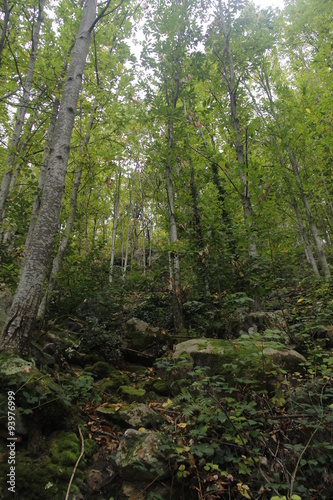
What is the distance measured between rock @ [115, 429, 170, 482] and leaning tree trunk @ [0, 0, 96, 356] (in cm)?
153

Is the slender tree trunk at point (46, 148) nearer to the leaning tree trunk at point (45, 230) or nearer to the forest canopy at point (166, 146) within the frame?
the forest canopy at point (166, 146)

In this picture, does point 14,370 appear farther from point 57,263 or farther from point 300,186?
point 300,186

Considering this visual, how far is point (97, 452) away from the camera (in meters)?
2.83

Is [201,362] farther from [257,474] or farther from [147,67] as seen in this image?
[147,67]

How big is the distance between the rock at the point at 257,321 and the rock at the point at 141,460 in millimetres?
2694

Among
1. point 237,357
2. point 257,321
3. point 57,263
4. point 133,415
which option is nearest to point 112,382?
point 133,415

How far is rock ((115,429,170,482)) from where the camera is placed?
7.97ft

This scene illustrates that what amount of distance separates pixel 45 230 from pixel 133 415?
2.64 meters

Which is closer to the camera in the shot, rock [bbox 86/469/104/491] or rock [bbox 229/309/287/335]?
rock [bbox 86/469/104/491]

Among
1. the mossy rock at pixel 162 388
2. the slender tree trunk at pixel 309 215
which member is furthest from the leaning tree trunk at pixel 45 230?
the slender tree trunk at pixel 309 215

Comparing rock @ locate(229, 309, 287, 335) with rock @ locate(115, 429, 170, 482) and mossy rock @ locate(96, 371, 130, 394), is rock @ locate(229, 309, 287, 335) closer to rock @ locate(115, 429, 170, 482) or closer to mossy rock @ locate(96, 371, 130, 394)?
mossy rock @ locate(96, 371, 130, 394)

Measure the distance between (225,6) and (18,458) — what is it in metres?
11.2

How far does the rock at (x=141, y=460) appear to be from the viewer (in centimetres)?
243

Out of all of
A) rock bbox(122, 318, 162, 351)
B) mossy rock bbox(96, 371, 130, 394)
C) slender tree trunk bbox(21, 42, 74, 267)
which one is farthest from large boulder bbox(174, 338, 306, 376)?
slender tree trunk bbox(21, 42, 74, 267)
